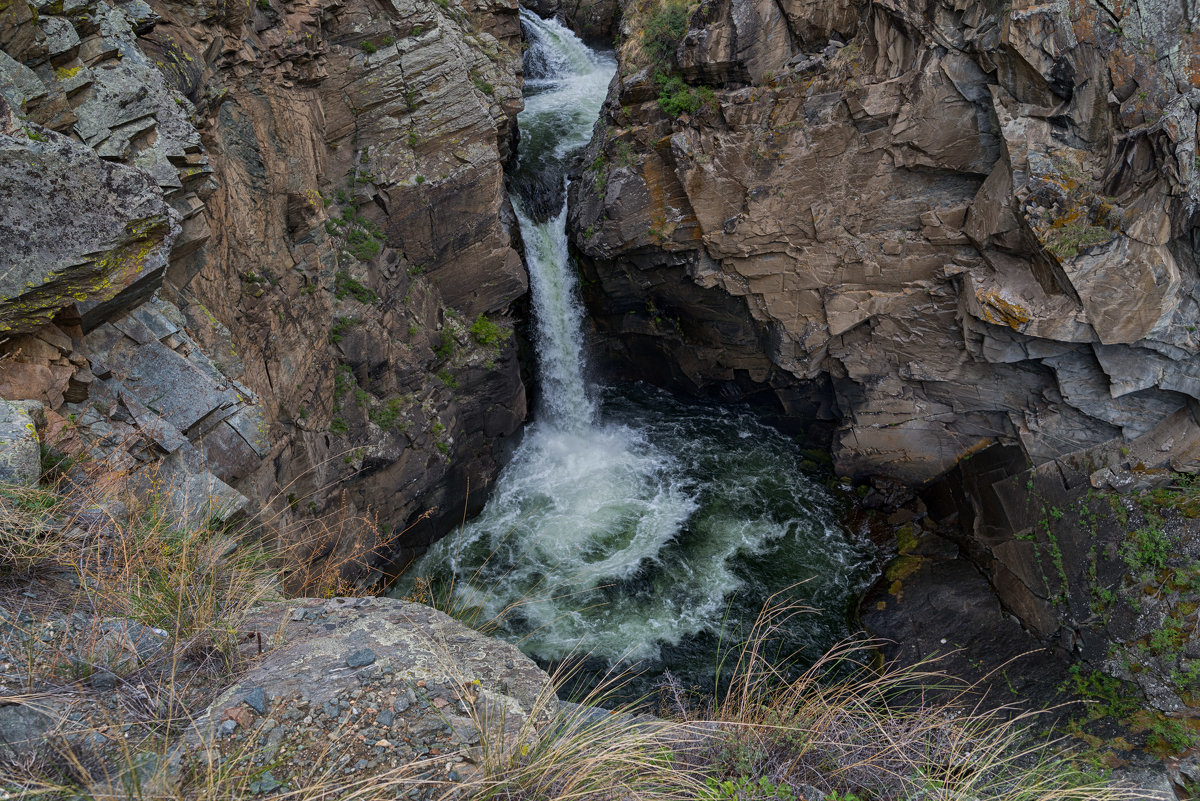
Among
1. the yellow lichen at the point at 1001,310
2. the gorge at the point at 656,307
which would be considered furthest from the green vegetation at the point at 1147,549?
the yellow lichen at the point at 1001,310

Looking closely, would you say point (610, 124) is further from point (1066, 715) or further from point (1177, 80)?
point (1066, 715)

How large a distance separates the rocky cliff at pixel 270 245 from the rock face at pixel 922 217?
10.4ft

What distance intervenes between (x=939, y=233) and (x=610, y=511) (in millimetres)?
7169

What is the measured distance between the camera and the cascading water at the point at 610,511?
9688 millimetres

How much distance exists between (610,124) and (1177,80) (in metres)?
8.41

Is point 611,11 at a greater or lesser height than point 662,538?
greater

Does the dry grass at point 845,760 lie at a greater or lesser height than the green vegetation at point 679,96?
lesser

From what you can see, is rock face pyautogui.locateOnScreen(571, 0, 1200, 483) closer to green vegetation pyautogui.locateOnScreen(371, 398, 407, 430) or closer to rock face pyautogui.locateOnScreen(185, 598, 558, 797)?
green vegetation pyautogui.locateOnScreen(371, 398, 407, 430)

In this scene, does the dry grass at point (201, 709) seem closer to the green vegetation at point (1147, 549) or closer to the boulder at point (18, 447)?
the boulder at point (18, 447)

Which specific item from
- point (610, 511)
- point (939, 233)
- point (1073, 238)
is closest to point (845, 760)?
point (1073, 238)

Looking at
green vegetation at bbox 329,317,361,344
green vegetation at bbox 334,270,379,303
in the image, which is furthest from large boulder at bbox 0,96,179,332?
green vegetation at bbox 334,270,379,303

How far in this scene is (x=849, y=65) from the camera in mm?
9984

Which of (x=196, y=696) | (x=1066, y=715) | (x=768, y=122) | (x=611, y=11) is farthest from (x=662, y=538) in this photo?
(x=611, y=11)

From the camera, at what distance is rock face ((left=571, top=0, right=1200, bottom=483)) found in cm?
787
